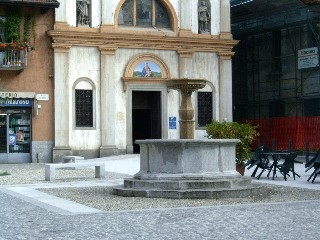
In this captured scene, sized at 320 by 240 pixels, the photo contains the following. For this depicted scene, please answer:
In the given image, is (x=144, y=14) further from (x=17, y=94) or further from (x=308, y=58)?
(x=308, y=58)

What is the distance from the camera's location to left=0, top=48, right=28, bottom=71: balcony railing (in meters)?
33.0

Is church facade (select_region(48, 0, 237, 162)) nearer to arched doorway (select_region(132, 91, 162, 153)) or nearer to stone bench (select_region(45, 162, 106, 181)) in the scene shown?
arched doorway (select_region(132, 91, 162, 153))

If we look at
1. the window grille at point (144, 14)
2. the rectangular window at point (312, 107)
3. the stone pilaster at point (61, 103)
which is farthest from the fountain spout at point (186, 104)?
the rectangular window at point (312, 107)

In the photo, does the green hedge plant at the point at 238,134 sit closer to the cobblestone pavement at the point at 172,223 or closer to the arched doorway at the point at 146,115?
the cobblestone pavement at the point at 172,223

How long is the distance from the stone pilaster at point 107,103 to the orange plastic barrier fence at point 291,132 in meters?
7.82

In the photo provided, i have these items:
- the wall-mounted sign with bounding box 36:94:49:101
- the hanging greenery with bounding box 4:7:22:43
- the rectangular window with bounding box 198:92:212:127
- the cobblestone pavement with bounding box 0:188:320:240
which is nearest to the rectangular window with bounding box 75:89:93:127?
the wall-mounted sign with bounding box 36:94:49:101

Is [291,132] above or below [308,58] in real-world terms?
below

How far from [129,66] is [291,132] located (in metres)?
10.7

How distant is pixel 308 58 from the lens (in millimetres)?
39219

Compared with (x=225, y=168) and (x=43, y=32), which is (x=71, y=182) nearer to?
(x=225, y=168)

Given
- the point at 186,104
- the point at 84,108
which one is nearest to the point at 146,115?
the point at 84,108

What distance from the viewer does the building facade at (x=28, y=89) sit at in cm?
3366

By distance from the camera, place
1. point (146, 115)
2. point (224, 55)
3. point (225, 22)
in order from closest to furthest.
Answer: point (224, 55) < point (225, 22) < point (146, 115)

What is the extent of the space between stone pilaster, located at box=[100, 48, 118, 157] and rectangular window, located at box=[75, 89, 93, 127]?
56cm
